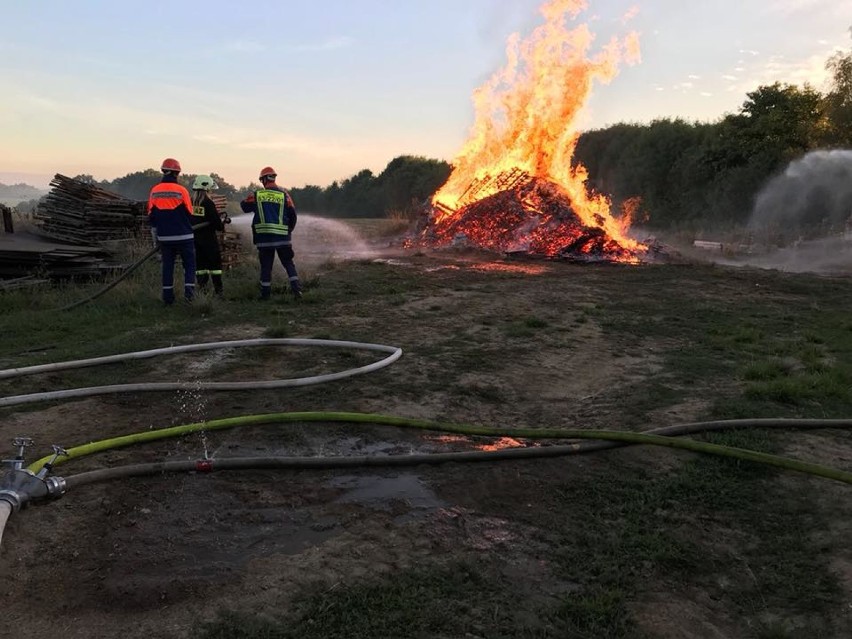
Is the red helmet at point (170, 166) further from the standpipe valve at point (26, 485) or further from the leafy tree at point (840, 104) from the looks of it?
the leafy tree at point (840, 104)

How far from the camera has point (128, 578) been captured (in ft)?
7.77

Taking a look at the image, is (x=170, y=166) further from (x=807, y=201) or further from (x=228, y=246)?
(x=807, y=201)

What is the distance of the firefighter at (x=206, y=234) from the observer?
864cm

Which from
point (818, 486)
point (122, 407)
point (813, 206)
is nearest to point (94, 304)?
point (122, 407)

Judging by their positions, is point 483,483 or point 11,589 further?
point 483,483

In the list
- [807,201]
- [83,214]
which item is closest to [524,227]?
[83,214]

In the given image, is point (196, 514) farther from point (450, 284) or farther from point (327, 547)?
point (450, 284)

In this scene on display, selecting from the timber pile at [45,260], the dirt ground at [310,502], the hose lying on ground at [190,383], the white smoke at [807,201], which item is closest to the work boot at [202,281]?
the timber pile at [45,260]

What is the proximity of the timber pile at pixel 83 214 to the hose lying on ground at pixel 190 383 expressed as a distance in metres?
7.02

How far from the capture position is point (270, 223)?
8.65 meters

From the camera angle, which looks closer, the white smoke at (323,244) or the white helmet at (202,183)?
the white helmet at (202,183)

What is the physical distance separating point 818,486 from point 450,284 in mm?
8227

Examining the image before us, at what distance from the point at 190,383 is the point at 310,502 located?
2.13 metres

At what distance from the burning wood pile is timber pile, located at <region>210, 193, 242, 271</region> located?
21.9 ft
